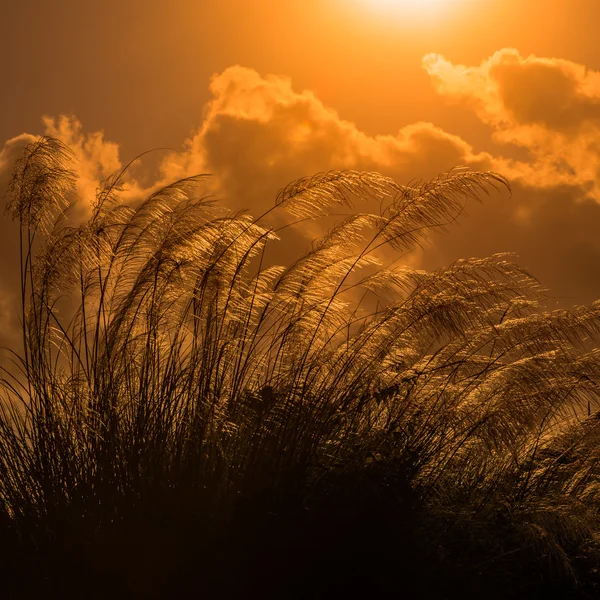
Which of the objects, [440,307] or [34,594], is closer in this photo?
[34,594]

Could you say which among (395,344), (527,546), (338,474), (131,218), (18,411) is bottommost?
(527,546)

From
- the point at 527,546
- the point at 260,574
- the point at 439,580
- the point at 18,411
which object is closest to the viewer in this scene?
the point at 260,574

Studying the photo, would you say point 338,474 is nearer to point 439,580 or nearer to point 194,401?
point 439,580

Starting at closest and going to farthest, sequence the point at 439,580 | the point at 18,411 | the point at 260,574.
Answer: the point at 260,574 → the point at 439,580 → the point at 18,411

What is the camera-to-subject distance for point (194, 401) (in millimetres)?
4086

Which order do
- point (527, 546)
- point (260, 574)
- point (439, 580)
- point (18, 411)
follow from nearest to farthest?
1. point (260, 574)
2. point (439, 580)
3. point (527, 546)
4. point (18, 411)

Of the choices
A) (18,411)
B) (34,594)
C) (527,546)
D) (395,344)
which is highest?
(395,344)

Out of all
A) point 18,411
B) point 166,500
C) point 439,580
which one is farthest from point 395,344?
point 18,411

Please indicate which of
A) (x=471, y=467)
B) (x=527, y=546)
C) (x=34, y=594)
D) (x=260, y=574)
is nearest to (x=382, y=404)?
(x=471, y=467)

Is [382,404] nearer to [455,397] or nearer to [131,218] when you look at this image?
[455,397]

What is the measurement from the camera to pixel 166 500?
3.45m

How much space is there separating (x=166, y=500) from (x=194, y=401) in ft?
2.39

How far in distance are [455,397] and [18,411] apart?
7.81 ft

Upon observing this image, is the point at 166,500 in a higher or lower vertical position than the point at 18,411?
lower
